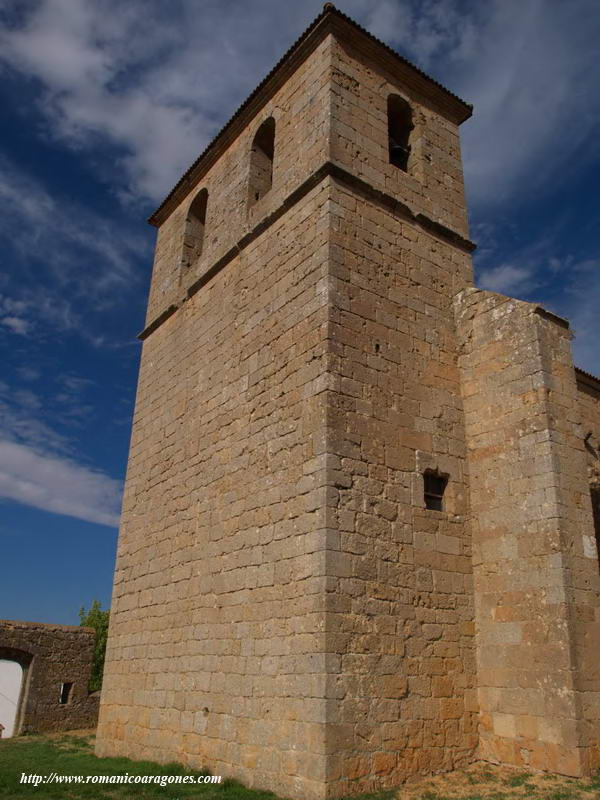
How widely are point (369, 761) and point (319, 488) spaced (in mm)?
2315

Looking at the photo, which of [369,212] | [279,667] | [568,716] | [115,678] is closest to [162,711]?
[115,678]

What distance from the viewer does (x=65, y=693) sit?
563 inches

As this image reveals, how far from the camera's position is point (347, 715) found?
582cm

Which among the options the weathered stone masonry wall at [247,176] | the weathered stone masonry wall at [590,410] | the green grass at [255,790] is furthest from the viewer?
the weathered stone masonry wall at [590,410]

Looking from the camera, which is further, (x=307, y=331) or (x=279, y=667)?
(x=307, y=331)

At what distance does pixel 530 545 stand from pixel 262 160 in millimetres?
6456

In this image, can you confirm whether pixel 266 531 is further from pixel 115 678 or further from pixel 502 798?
pixel 115 678

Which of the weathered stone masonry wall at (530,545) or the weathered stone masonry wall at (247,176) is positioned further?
the weathered stone masonry wall at (247,176)

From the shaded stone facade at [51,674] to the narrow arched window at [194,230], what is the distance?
814 cm

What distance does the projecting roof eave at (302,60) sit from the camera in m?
8.82

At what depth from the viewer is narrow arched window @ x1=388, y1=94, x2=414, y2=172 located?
9461 millimetres

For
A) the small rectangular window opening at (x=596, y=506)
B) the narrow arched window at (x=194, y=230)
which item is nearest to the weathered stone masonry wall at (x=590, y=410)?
the small rectangular window opening at (x=596, y=506)

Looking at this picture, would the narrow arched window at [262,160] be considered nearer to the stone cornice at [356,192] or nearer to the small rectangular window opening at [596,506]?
the stone cornice at [356,192]

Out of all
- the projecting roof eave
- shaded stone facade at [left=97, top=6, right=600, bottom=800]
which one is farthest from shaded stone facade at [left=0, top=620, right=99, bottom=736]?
the projecting roof eave
